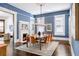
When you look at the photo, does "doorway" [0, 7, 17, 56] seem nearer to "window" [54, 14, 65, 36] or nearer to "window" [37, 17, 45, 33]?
"window" [37, 17, 45, 33]

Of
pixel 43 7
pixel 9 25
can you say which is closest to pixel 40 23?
pixel 43 7

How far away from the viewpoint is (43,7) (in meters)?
2.26

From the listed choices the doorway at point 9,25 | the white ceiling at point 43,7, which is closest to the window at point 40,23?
the white ceiling at point 43,7

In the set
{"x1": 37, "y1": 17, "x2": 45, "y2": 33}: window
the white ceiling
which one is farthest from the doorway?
{"x1": 37, "y1": 17, "x2": 45, "y2": 33}: window

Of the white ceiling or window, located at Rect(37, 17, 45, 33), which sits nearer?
the white ceiling

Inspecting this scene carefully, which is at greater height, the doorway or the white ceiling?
the white ceiling

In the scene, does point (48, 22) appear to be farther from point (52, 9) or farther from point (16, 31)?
point (16, 31)

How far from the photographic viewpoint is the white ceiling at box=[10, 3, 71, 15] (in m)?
2.15

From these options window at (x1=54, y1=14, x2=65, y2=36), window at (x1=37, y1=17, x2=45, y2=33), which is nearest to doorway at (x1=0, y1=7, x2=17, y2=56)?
window at (x1=37, y1=17, x2=45, y2=33)

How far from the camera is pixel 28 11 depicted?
2441 mm

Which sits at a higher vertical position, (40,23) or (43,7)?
(43,7)

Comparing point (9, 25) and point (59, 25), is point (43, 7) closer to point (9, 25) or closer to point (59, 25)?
point (59, 25)

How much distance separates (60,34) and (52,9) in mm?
573

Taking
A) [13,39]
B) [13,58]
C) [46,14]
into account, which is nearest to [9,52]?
[13,58]
